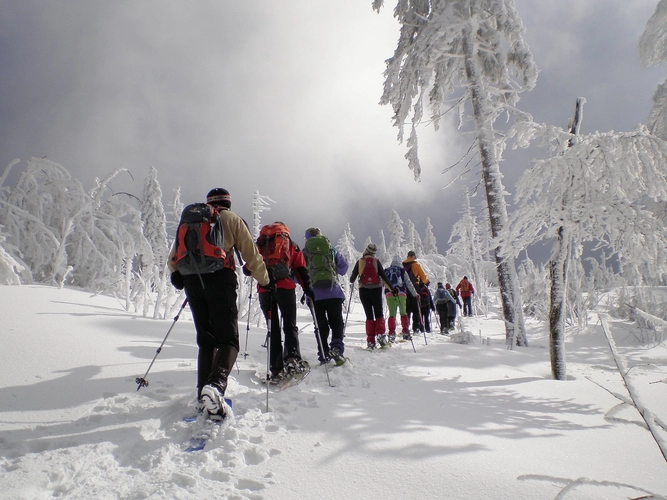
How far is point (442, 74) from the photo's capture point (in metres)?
8.71

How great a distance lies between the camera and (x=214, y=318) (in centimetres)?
266

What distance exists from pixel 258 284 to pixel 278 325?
0.61 m

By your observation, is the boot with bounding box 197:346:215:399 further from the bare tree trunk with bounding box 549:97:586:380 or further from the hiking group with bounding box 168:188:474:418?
the bare tree trunk with bounding box 549:97:586:380

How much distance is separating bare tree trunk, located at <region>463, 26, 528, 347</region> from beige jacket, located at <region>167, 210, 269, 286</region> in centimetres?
538

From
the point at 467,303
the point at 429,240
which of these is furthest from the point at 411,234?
the point at 467,303

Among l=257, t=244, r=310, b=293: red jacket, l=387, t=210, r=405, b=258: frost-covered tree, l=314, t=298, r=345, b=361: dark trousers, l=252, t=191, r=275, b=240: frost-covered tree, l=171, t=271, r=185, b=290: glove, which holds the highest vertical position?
l=387, t=210, r=405, b=258: frost-covered tree

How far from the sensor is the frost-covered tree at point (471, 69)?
7289mm

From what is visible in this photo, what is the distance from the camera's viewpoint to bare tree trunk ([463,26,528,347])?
22.8 feet

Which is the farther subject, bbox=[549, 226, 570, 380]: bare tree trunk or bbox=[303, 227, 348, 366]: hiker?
bbox=[303, 227, 348, 366]: hiker

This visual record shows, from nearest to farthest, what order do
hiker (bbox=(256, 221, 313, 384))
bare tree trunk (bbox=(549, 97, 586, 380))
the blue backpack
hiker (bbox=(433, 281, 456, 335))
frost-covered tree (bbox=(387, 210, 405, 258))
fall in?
hiker (bbox=(256, 221, 313, 384)) → bare tree trunk (bbox=(549, 97, 586, 380)) → the blue backpack → hiker (bbox=(433, 281, 456, 335)) → frost-covered tree (bbox=(387, 210, 405, 258))

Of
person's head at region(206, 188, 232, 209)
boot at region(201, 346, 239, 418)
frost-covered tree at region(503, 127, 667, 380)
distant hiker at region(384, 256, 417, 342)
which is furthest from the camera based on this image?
distant hiker at region(384, 256, 417, 342)

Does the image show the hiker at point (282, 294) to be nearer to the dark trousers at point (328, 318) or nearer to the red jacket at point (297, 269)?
the red jacket at point (297, 269)

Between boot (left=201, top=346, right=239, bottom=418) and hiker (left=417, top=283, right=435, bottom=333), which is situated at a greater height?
hiker (left=417, top=283, right=435, bottom=333)

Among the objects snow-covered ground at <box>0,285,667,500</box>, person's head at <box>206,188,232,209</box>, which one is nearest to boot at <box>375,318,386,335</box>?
snow-covered ground at <box>0,285,667,500</box>
